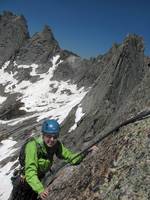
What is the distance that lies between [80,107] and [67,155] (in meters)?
60.7

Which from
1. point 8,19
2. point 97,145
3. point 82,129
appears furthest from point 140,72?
point 8,19

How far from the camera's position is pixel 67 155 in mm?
12688

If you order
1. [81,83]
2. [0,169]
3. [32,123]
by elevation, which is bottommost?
[0,169]

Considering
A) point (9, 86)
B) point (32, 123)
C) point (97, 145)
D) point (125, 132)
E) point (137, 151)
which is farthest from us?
point (9, 86)

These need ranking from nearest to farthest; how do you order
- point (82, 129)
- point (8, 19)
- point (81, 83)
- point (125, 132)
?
point (125, 132) < point (82, 129) < point (81, 83) < point (8, 19)

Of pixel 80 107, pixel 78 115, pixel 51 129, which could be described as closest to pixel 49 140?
pixel 51 129

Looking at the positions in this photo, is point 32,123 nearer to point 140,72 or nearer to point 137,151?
point 140,72

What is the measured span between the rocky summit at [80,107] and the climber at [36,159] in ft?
3.87

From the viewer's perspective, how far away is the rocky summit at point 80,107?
33.1 ft

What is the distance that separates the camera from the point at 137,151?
32.3 ft

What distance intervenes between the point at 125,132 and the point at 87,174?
1777 millimetres

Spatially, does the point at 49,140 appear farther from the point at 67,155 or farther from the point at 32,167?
the point at 67,155

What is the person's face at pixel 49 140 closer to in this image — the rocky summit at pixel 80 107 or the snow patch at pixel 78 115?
the rocky summit at pixel 80 107

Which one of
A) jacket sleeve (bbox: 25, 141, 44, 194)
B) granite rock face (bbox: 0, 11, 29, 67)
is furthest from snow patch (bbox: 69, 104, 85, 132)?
granite rock face (bbox: 0, 11, 29, 67)
